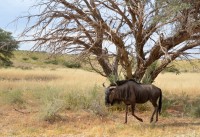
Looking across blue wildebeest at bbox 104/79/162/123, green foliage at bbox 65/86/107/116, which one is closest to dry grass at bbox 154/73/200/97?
green foliage at bbox 65/86/107/116

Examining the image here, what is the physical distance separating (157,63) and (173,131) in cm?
702

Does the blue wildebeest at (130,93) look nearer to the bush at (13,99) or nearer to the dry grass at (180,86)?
the bush at (13,99)

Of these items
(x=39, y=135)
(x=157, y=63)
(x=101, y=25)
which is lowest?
(x=39, y=135)

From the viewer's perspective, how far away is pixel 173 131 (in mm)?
11391

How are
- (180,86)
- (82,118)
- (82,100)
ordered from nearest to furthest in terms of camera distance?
(82,118), (82,100), (180,86)

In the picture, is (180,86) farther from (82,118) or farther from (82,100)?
(82,118)

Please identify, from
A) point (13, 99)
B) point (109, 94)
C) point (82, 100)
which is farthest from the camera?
point (13, 99)

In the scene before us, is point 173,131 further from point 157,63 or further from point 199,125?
point 157,63

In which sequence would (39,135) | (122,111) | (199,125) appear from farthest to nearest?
(122,111) → (199,125) → (39,135)

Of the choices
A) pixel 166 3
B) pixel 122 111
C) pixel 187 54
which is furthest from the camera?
pixel 187 54

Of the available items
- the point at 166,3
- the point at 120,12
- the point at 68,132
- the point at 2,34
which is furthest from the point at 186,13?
the point at 2,34

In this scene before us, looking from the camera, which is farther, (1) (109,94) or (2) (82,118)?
(2) (82,118)

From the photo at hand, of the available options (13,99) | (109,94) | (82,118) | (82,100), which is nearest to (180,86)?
(82,100)

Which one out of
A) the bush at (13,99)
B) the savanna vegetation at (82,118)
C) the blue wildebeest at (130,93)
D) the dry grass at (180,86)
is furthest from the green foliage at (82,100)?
the dry grass at (180,86)
